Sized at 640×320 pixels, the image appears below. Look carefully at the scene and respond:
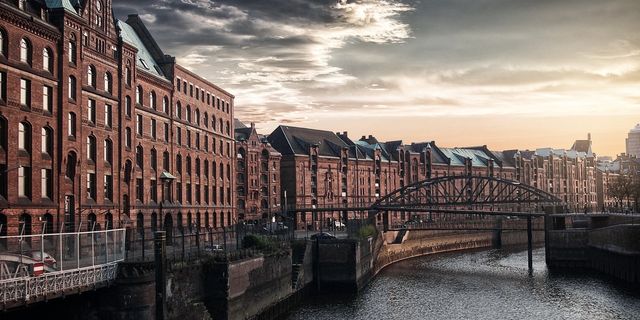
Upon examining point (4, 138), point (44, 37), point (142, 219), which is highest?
point (44, 37)

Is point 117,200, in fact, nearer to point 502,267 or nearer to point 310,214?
point 502,267

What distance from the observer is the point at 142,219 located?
212 feet

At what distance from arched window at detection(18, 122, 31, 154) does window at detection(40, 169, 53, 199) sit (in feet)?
7.25

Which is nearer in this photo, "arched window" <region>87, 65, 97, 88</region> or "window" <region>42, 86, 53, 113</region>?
"window" <region>42, 86, 53, 113</region>

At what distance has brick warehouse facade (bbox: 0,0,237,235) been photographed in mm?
45125

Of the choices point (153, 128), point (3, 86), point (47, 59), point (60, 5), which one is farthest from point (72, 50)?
point (153, 128)

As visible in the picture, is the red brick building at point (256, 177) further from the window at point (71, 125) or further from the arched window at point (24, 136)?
the arched window at point (24, 136)

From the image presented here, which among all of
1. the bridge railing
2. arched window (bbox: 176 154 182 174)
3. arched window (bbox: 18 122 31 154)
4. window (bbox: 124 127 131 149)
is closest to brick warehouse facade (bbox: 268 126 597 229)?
arched window (bbox: 176 154 182 174)

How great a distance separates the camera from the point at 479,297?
2334 inches

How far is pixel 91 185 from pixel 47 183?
699 centimetres

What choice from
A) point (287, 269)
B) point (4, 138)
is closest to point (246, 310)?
point (287, 269)

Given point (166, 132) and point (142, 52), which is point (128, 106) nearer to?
point (166, 132)

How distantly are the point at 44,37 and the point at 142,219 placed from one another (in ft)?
71.9

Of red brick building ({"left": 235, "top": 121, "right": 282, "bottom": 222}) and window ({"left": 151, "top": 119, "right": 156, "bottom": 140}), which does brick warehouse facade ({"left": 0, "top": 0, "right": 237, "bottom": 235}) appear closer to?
window ({"left": 151, "top": 119, "right": 156, "bottom": 140})
